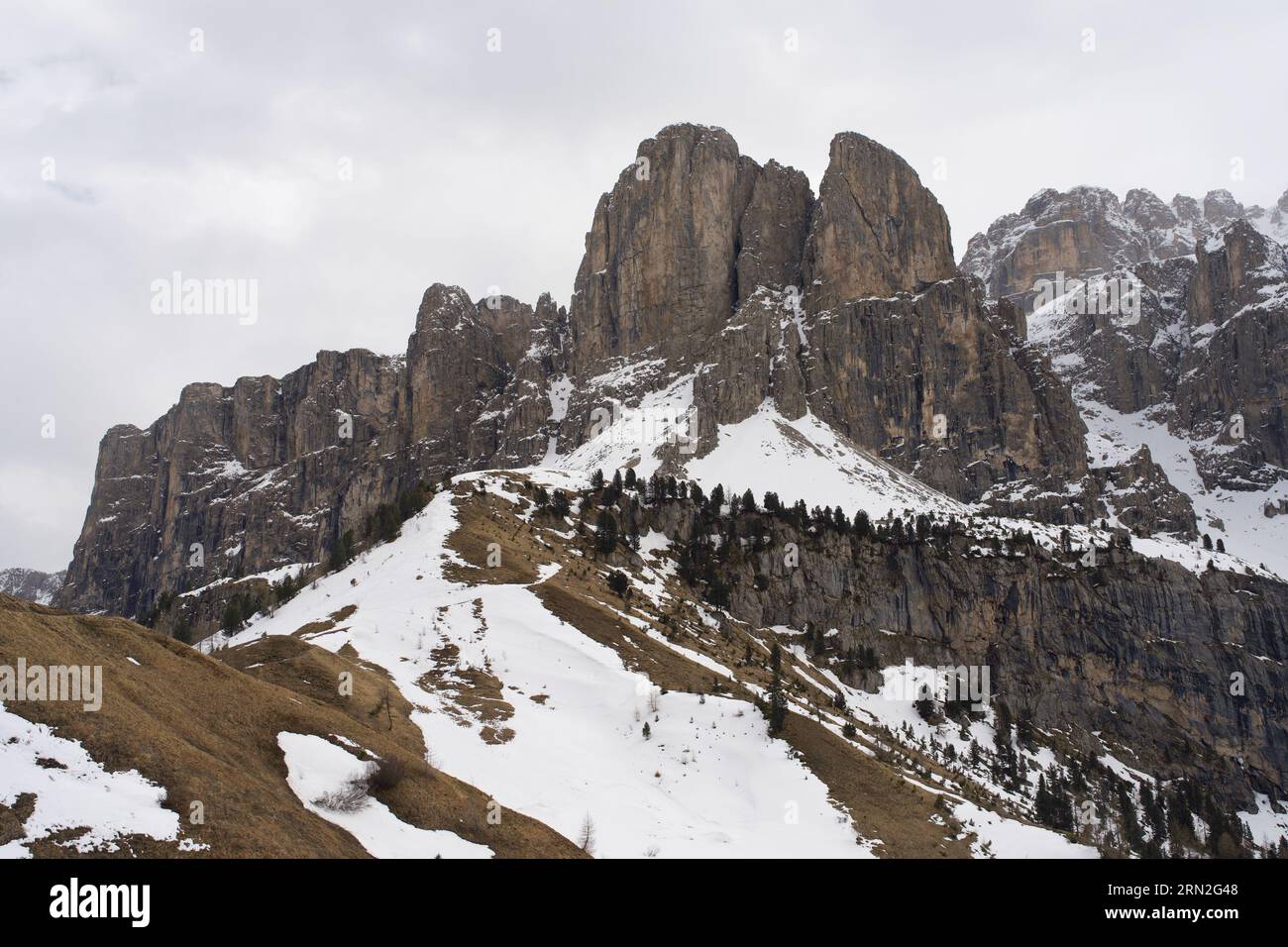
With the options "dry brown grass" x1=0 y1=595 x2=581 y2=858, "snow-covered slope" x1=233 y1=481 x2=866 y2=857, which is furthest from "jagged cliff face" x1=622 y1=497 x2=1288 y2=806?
"dry brown grass" x1=0 y1=595 x2=581 y2=858

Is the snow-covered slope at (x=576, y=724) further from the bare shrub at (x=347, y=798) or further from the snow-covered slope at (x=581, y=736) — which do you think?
the bare shrub at (x=347, y=798)

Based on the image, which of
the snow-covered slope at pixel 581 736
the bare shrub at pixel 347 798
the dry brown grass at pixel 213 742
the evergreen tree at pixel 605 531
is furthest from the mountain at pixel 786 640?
the dry brown grass at pixel 213 742

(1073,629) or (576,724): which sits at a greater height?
(576,724)

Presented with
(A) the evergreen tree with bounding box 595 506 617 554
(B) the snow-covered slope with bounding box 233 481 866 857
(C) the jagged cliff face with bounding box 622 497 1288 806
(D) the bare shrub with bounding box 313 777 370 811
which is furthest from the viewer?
(C) the jagged cliff face with bounding box 622 497 1288 806

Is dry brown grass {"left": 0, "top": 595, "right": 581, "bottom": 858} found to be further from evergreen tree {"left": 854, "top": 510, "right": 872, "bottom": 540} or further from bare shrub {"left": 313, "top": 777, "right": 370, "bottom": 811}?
evergreen tree {"left": 854, "top": 510, "right": 872, "bottom": 540}

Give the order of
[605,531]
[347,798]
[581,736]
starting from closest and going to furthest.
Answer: [347,798]
[581,736]
[605,531]

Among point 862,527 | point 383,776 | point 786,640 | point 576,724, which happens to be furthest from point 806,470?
point 383,776

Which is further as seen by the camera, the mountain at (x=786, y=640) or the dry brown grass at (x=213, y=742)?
the mountain at (x=786, y=640)

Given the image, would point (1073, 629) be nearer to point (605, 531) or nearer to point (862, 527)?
point (862, 527)

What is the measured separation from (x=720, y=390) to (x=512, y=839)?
157288 mm
